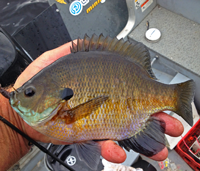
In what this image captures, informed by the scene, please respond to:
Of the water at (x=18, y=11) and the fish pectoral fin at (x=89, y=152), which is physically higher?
the water at (x=18, y=11)

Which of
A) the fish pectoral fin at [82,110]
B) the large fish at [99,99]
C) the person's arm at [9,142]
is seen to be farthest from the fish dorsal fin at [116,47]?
the person's arm at [9,142]

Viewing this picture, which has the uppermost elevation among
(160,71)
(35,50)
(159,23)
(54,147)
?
(159,23)

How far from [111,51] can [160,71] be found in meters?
1.95

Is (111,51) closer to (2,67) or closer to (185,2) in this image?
(2,67)

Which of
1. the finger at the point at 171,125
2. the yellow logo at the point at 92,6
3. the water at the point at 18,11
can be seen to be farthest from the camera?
the water at the point at 18,11

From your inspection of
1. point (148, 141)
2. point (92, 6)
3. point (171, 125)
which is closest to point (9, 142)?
point (148, 141)

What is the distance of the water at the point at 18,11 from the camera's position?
637 centimetres

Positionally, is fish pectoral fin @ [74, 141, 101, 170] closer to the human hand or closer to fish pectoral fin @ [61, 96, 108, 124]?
the human hand

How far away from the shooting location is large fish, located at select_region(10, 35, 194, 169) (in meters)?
1.32

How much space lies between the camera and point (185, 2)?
9.91ft

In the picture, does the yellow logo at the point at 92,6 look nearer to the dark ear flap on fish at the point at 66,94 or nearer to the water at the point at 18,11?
the dark ear flap on fish at the point at 66,94

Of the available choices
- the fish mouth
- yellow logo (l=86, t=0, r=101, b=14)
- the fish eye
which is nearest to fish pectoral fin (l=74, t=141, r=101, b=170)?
the fish mouth

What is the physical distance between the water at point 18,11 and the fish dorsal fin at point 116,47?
5759 mm

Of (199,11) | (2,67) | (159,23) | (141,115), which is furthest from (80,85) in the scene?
(199,11)
